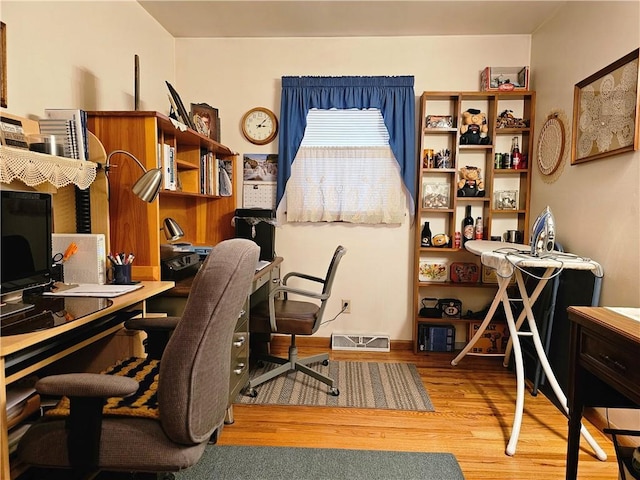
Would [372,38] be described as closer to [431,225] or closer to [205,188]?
[431,225]

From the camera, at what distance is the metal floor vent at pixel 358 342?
326 cm

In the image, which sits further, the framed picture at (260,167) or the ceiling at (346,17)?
the framed picture at (260,167)

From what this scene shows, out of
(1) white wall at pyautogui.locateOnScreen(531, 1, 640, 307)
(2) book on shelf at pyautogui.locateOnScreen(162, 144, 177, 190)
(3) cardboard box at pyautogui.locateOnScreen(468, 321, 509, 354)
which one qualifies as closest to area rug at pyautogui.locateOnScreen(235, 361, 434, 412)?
(3) cardboard box at pyautogui.locateOnScreen(468, 321, 509, 354)

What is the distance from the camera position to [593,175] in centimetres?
228

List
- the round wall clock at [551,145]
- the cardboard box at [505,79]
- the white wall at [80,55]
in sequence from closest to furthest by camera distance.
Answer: the white wall at [80,55] < the round wall clock at [551,145] < the cardboard box at [505,79]

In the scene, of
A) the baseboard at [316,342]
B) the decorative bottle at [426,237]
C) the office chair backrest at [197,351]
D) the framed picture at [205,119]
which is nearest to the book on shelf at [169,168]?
the framed picture at [205,119]

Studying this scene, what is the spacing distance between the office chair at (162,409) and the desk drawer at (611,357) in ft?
3.91

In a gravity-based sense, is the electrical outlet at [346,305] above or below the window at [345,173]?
below

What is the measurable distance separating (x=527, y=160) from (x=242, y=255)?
276 centimetres

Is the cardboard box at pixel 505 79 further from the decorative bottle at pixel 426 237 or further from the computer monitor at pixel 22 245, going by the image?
the computer monitor at pixel 22 245

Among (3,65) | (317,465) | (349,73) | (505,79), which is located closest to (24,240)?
(3,65)

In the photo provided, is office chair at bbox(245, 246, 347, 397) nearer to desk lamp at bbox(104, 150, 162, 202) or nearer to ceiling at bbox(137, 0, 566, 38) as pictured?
desk lamp at bbox(104, 150, 162, 202)

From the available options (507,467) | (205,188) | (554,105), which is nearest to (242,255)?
(507,467)

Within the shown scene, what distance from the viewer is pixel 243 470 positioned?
1736 mm
